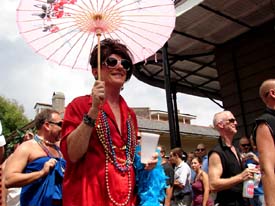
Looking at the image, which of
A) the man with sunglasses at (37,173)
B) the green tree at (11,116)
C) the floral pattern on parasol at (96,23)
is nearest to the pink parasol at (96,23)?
the floral pattern on parasol at (96,23)

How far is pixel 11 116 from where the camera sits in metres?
45.7

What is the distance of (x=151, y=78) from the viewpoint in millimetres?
11852

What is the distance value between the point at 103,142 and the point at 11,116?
150 feet

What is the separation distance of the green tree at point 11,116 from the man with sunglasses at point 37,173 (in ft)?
140

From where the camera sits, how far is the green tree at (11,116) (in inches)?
1780

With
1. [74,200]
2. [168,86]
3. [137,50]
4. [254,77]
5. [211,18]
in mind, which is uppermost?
[211,18]

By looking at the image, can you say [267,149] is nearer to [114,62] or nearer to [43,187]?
[114,62]

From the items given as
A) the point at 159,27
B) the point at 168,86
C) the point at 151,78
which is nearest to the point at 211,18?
the point at 168,86

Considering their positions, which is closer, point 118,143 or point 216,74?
point 118,143

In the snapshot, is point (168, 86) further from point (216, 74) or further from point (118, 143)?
point (118, 143)

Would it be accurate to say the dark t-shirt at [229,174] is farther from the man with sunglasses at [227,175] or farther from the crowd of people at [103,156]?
the crowd of people at [103,156]

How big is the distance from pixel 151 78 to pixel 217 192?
7918 mm

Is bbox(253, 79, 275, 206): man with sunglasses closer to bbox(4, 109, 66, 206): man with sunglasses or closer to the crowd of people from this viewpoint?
the crowd of people

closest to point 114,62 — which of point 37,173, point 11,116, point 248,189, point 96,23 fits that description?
point 96,23
